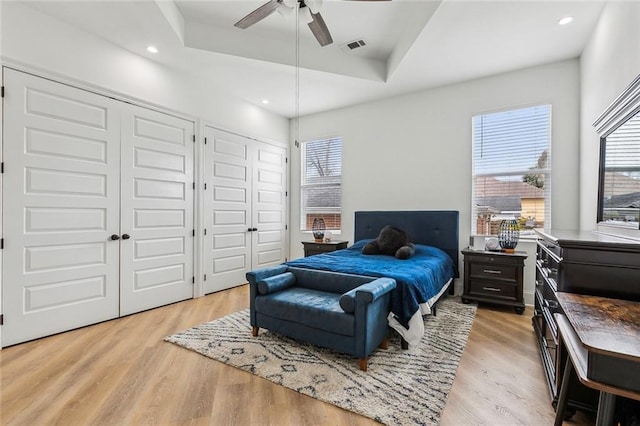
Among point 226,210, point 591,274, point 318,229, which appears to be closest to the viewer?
point 591,274

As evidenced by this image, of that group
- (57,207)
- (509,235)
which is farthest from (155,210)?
(509,235)

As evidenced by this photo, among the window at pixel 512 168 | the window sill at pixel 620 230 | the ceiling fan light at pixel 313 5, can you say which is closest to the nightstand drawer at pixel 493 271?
the window at pixel 512 168

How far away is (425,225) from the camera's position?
424cm

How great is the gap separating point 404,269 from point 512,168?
2.34 meters

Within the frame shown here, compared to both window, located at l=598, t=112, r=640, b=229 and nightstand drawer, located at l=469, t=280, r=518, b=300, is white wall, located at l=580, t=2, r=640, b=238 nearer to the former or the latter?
window, located at l=598, t=112, r=640, b=229

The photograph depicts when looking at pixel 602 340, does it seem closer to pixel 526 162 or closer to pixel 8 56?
pixel 526 162

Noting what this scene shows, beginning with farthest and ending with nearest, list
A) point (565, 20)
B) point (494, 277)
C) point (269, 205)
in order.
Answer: point (269, 205) < point (494, 277) < point (565, 20)

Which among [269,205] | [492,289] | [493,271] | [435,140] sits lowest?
[492,289]

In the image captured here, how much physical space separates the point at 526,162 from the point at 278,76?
135 inches

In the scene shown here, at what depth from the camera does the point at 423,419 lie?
1.68 metres

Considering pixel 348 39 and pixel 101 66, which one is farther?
pixel 348 39

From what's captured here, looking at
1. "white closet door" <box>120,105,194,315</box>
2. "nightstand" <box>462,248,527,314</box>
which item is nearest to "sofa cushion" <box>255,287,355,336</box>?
"white closet door" <box>120,105,194,315</box>

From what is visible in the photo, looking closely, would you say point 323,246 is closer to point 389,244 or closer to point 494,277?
point 389,244

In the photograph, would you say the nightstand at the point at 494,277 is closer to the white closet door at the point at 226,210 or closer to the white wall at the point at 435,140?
the white wall at the point at 435,140
